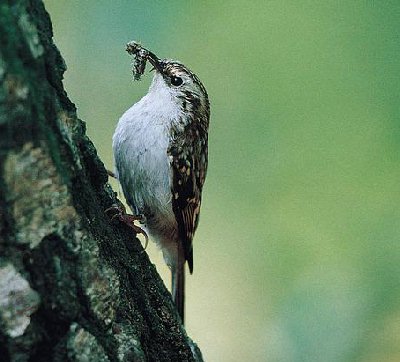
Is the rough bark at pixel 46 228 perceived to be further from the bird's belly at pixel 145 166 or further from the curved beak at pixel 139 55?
the curved beak at pixel 139 55

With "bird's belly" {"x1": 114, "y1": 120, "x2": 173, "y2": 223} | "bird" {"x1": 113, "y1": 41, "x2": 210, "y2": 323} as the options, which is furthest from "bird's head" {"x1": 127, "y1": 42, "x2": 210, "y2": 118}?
"bird's belly" {"x1": 114, "y1": 120, "x2": 173, "y2": 223}

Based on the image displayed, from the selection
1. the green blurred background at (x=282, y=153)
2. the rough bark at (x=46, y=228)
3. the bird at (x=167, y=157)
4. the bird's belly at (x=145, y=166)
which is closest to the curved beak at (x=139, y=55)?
the bird at (x=167, y=157)

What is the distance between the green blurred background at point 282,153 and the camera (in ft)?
12.1

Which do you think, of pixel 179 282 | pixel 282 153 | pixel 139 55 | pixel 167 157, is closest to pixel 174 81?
pixel 139 55

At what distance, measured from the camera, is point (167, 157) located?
286 centimetres

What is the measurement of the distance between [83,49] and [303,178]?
48.0 inches

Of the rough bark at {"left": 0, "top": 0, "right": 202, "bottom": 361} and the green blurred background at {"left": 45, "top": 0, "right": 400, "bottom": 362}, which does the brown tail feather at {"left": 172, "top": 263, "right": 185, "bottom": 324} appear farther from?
the rough bark at {"left": 0, "top": 0, "right": 202, "bottom": 361}

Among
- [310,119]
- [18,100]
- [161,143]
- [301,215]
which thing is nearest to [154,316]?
[18,100]

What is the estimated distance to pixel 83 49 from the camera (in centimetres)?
385

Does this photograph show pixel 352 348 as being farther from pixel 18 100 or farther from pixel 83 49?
pixel 18 100

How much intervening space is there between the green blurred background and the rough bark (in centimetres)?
199

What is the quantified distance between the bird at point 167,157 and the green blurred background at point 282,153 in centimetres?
53

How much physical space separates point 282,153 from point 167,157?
3.80ft

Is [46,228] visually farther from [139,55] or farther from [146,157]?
[139,55]
